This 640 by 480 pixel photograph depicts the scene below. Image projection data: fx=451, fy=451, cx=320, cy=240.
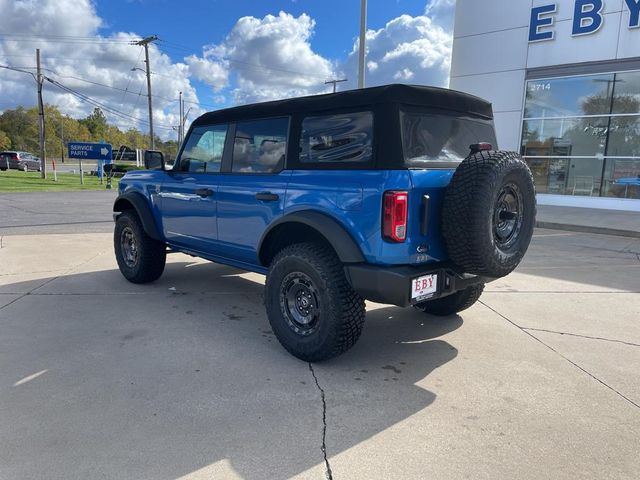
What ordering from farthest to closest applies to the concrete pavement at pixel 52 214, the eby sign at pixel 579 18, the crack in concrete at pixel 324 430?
the eby sign at pixel 579 18 → the concrete pavement at pixel 52 214 → the crack in concrete at pixel 324 430

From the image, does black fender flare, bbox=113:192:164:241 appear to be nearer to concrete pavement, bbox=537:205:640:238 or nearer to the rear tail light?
the rear tail light

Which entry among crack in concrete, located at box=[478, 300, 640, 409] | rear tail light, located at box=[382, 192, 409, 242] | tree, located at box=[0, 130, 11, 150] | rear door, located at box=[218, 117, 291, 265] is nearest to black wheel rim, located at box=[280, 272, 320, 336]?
rear door, located at box=[218, 117, 291, 265]

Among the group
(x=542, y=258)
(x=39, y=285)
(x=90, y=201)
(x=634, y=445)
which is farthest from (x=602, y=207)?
(x=90, y=201)

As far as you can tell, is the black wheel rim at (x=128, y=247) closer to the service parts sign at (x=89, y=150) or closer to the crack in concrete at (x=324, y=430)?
the crack in concrete at (x=324, y=430)

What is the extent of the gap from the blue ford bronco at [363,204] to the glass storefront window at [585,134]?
1389 cm

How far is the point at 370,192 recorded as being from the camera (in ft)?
9.89

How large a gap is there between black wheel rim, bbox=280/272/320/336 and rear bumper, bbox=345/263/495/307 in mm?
408

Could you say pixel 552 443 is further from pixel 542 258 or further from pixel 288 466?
pixel 542 258

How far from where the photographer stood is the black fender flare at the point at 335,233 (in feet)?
10.2

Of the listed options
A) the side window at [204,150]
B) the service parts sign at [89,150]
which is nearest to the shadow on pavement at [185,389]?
the side window at [204,150]

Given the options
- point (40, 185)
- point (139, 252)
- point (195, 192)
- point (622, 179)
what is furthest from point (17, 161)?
point (622, 179)

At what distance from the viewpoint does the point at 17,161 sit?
36.5m

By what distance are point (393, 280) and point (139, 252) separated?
362 centimetres

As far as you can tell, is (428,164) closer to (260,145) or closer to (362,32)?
(260,145)
